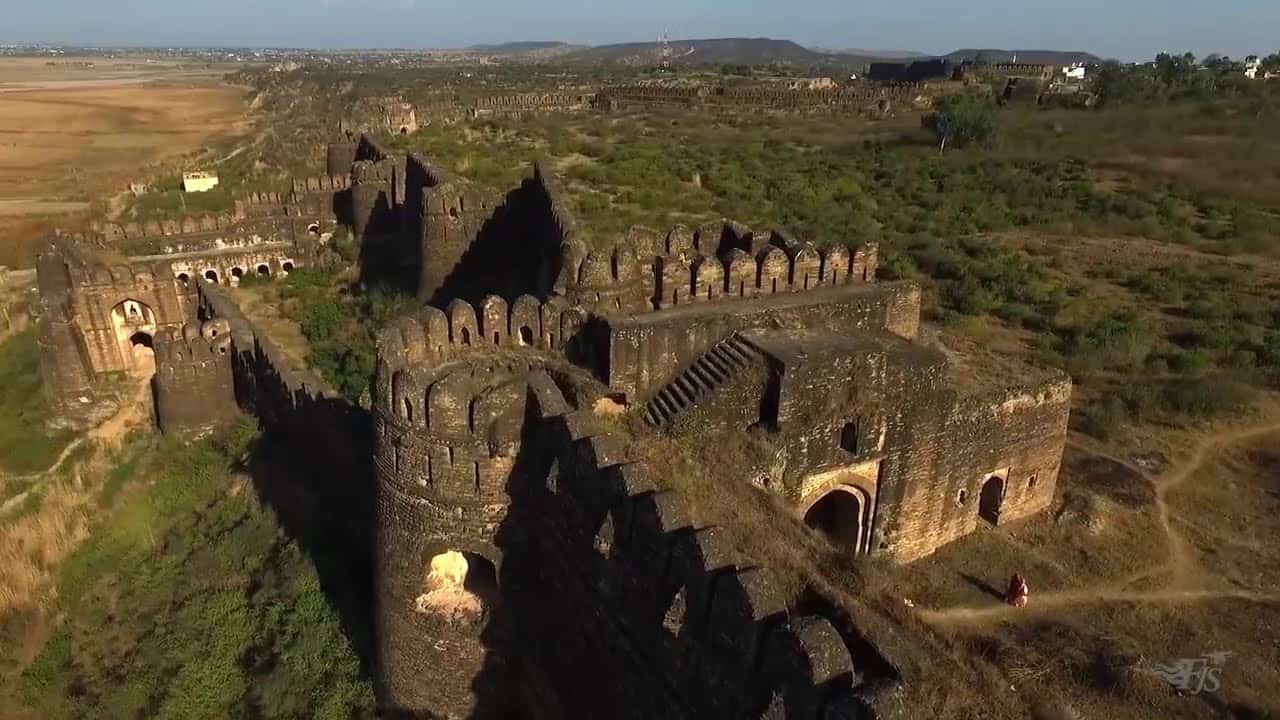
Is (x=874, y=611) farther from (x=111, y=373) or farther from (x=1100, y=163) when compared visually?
(x=1100, y=163)

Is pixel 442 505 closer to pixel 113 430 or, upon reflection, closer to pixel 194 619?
pixel 194 619

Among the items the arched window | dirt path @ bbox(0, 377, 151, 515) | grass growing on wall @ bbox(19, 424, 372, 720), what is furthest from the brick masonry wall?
dirt path @ bbox(0, 377, 151, 515)

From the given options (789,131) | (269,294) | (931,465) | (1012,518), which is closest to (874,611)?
(931,465)

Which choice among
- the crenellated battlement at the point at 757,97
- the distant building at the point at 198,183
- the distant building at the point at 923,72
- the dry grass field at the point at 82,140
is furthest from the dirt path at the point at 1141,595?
the distant building at the point at 923,72

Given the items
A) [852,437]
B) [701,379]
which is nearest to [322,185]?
[701,379]

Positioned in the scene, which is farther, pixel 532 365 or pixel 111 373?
pixel 111 373

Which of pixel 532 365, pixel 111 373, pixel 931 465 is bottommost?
pixel 111 373

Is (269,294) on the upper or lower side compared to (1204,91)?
lower
